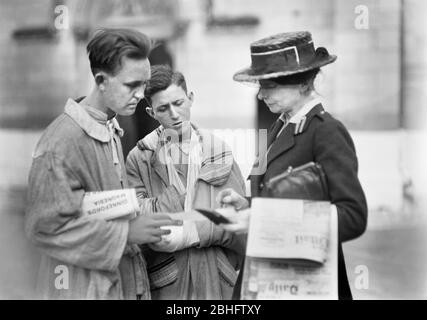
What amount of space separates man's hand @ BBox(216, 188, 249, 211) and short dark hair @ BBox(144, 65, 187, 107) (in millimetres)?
471

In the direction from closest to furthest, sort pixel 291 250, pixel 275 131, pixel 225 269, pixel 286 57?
pixel 291 250, pixel 286 57, pixel 275 131, pixel 225 269

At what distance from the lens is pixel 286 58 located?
8.18 feet

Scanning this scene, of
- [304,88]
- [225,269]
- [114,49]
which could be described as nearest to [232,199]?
[225,269]

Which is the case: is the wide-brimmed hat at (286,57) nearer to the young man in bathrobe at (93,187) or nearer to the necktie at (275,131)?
the necktie at (275,131)

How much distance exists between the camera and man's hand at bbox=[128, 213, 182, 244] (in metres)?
2.51

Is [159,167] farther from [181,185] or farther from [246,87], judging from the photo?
[246,87]

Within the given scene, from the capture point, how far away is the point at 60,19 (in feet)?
10.1

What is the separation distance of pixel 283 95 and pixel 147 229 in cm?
70
